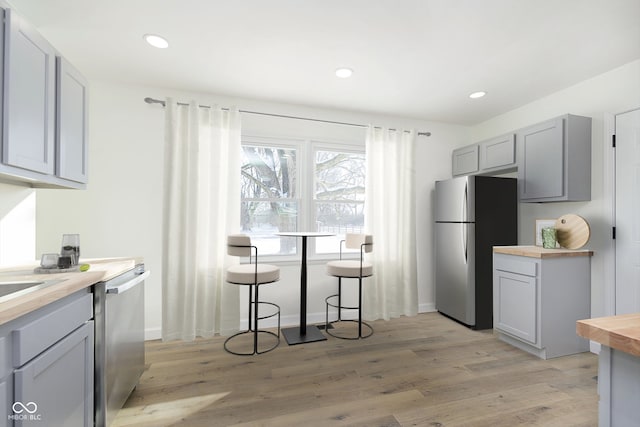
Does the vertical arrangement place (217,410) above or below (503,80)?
below

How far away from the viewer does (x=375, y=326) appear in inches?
130

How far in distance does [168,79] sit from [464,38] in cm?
263

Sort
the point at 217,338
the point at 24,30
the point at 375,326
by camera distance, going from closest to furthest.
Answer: the point at 24,30
the point at 217,338
the point at 375,326

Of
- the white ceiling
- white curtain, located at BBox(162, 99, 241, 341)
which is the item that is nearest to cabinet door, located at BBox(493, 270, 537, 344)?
the white ceiling

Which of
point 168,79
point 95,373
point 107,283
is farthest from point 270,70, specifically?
point 95,373

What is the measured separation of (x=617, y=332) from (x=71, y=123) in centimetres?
277

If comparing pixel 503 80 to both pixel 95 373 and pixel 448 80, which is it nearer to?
pixel 448 80

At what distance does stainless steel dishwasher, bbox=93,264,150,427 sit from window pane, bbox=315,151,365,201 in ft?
7.15

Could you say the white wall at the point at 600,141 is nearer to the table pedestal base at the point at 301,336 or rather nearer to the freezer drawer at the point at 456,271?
the freezer drawer at the point at 456,271

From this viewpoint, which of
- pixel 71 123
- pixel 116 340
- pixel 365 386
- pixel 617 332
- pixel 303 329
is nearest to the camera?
pixel 617 332

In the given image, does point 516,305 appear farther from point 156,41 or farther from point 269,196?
point 156,41

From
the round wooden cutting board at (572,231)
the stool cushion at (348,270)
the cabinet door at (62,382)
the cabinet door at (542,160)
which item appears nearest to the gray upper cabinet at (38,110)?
the cabinet door at (62,382)

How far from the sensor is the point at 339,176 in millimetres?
3654

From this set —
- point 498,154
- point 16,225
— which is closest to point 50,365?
point 16,225
